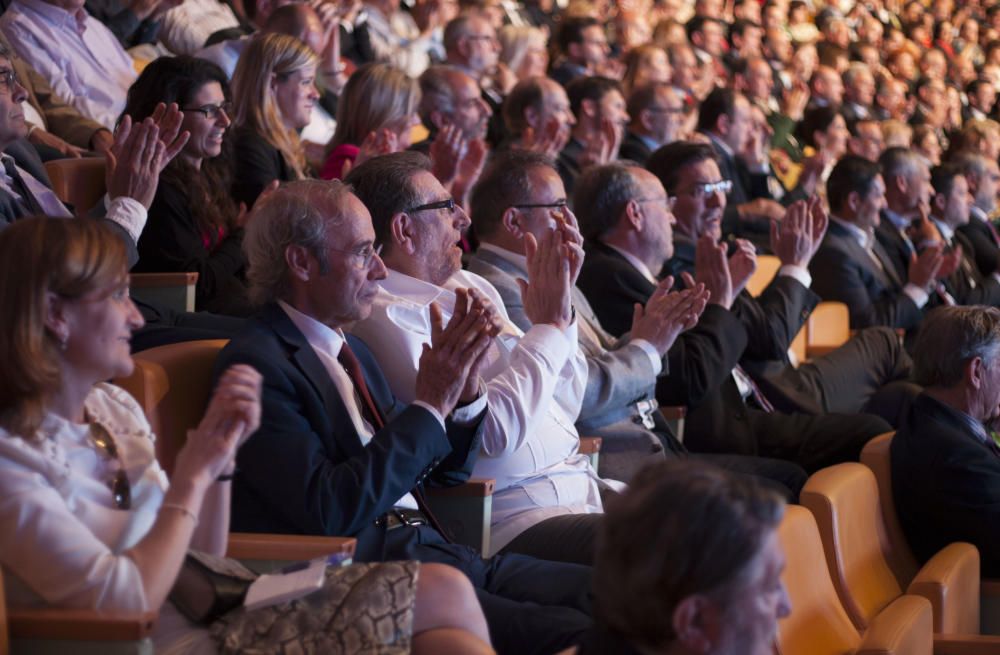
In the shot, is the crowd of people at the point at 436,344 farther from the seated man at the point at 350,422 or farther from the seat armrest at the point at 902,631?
the seat armrest at the point at 902,631

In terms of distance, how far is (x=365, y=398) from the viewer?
2.40 m

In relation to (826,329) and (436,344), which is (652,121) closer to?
(826,329)

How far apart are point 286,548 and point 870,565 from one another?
1.36 metres

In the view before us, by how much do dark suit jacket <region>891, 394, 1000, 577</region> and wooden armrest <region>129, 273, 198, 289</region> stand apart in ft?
5.29

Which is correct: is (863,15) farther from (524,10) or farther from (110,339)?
(110,339)

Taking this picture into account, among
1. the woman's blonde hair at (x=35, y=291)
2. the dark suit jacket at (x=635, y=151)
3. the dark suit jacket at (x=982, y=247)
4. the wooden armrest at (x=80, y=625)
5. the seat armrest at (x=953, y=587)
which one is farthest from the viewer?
the dark suit jacket at (x=982, y=247)

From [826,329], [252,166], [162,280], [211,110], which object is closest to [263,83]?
[252,166]

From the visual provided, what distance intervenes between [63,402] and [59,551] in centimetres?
22

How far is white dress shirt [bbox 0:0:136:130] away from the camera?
4227 mm

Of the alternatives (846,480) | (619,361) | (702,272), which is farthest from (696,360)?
(846,480)

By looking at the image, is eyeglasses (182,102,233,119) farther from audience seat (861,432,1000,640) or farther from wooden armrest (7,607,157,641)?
wooden armrest (7,607,157,641)

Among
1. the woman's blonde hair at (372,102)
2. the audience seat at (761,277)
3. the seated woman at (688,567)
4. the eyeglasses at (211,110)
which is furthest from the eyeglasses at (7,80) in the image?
the audience seat at (761,277)

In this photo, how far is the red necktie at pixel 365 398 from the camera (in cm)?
240

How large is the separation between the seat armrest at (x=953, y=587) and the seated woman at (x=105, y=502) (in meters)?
1.06
